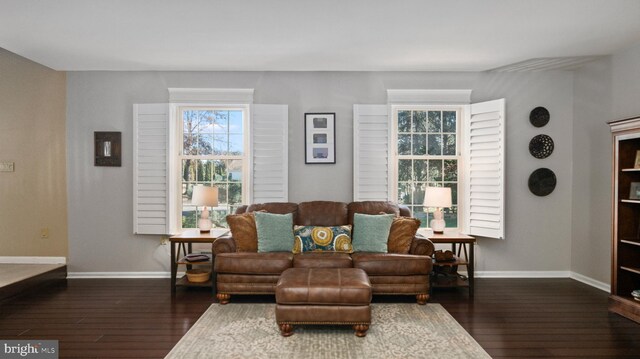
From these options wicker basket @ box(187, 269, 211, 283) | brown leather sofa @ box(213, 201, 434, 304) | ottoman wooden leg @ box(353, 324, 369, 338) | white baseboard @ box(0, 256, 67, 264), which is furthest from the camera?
white baseboard @ box(0, 256, 67, 264)

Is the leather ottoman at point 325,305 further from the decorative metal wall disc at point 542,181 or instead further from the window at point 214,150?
the decorative metal wall disc at point 542,181

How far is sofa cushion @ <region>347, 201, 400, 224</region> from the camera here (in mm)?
4348

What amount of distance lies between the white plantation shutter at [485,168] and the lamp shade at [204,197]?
3140 mm

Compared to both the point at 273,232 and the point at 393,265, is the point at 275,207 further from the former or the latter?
the point at 393,265

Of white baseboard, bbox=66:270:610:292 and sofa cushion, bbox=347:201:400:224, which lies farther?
white baseboard, bbox=66:270:610:292

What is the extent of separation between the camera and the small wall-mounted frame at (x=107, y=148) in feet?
15.5

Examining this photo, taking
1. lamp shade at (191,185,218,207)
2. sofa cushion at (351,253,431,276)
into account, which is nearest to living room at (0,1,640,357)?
sofa cushion at (351,253,431,276)

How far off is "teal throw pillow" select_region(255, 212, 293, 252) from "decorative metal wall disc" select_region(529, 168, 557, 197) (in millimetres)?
3103

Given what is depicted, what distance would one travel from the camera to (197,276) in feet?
13.6

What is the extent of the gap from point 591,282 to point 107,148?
610cm

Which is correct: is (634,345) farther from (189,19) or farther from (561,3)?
(189,19)

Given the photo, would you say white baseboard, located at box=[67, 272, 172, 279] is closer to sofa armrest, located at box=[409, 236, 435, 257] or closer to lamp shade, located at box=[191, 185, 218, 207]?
lamp shade, located at box=[191, 185, 218, 207]

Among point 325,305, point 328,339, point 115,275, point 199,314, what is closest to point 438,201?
point 325,305

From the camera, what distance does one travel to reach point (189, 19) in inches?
127
